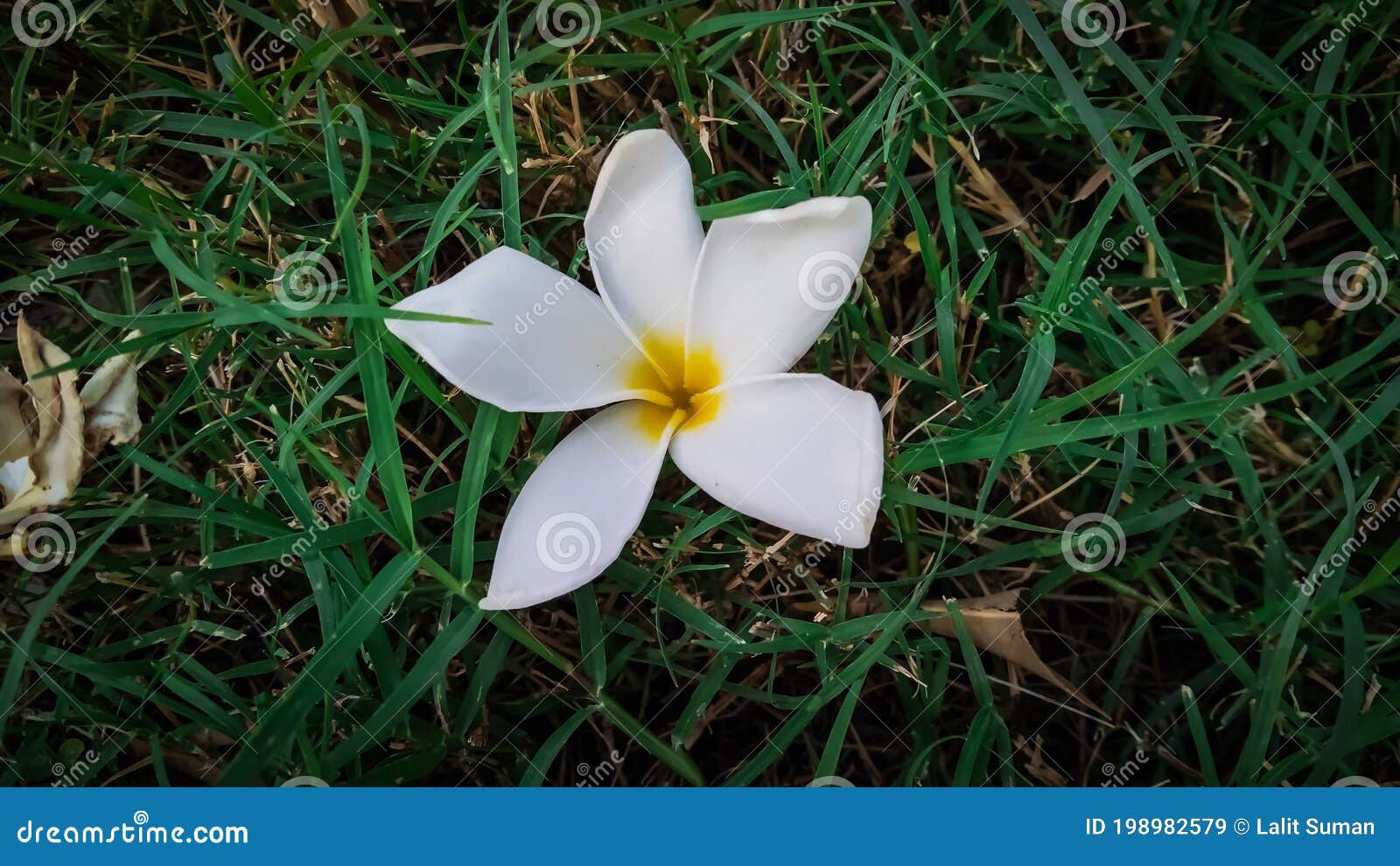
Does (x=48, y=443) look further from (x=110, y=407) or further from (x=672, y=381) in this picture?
(x=672, y=381)

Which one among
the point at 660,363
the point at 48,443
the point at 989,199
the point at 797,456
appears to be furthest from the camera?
the point at 989,199

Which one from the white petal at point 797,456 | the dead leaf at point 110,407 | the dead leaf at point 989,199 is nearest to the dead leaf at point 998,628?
the white petal at point 797,456

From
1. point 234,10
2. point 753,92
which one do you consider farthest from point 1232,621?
point 234,10

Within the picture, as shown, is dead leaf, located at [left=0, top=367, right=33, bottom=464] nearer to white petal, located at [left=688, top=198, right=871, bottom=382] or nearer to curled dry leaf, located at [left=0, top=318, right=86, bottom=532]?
curled dry leaf, located at [left=0, top=318, right=86, bottom=532]

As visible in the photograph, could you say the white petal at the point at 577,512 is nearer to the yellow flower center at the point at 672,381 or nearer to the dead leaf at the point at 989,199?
the yellow flower center at the point at 672,381

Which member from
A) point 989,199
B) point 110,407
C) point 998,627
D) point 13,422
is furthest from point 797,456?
point 13,422
